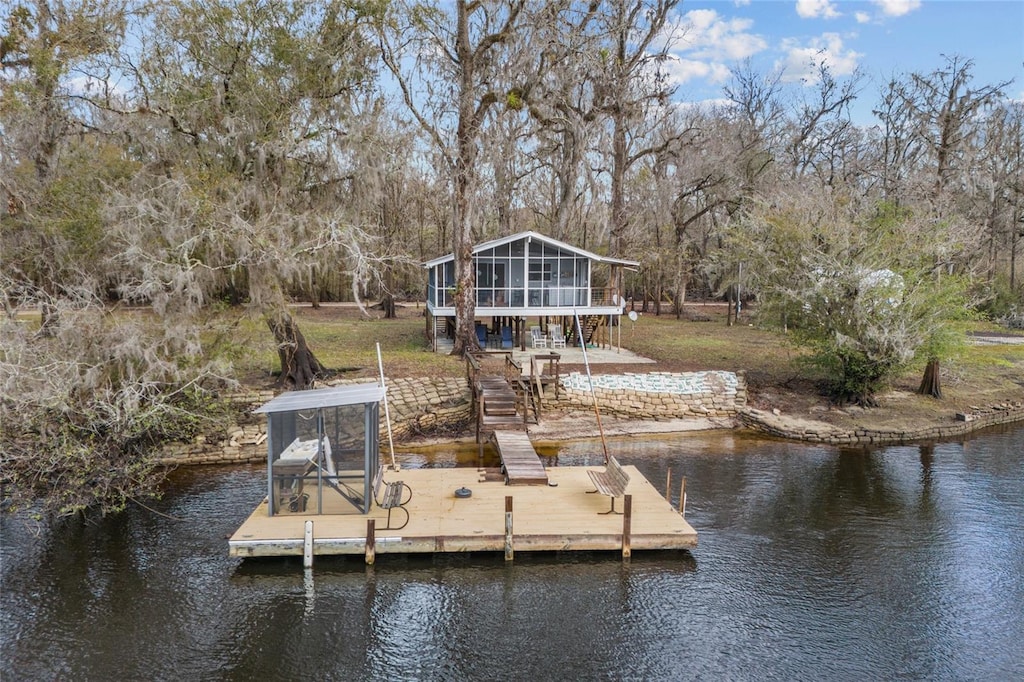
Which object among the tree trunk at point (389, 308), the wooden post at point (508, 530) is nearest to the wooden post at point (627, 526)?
the wooden post at point (508, 530)

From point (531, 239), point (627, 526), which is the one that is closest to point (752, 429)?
point (627, 526)

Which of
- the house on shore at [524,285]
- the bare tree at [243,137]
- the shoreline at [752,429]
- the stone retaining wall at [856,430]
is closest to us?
the bare tree at [243,137]

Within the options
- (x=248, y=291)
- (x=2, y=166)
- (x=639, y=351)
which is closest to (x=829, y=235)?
(x=639, y=351)

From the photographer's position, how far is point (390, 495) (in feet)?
39.5

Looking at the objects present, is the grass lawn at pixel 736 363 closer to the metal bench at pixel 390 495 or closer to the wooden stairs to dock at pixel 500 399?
the wooden stairs to dock at pixel 500 399

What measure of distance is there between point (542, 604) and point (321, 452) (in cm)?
423

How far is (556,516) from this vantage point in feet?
38.0

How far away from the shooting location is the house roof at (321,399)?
10.7m

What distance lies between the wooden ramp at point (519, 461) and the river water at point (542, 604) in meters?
2.31

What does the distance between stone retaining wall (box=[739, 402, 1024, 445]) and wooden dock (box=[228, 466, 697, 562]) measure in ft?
28.7

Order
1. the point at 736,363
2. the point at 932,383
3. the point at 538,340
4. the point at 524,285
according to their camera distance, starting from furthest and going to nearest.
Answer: the point at 538,340
the point at 524,285
the point at 736,363
the point at 932,383

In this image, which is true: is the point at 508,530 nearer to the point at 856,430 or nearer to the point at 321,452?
the point at 321,452

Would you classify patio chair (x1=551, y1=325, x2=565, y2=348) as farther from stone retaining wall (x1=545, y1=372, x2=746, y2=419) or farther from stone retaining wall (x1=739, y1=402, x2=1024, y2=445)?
stone retaining wall (x1=739, y1=402, x2=1024, y2=445)

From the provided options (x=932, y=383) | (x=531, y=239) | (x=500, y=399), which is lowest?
(x=932, y=383)
